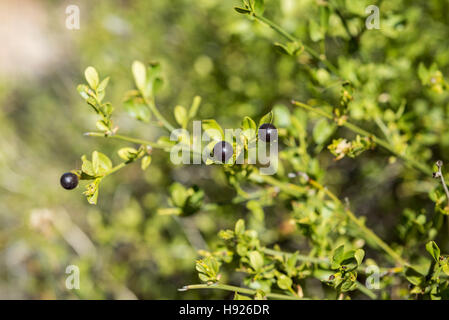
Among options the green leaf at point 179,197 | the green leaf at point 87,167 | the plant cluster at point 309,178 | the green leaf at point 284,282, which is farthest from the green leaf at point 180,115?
the green leaf at point 284,282

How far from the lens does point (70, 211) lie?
7.38 ft

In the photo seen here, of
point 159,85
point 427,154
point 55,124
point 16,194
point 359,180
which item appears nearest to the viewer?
point 159,85

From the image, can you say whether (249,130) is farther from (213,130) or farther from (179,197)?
(179,197)

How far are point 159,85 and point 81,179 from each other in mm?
328

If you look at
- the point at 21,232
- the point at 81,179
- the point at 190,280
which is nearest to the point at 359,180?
the point at 190,280

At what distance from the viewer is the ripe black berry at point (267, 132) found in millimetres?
670

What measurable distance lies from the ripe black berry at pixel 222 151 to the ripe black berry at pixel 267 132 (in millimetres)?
59

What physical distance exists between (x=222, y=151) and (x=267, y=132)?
83mm

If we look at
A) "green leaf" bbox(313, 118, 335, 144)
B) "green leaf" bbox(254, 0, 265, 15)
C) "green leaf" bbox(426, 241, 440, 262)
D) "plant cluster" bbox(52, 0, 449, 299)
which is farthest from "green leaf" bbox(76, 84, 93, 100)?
"green leaf" bbox(426, 241, 440, 262)

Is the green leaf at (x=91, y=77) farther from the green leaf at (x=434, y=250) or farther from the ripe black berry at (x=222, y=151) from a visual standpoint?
the green leaf at (x=434, y=250)

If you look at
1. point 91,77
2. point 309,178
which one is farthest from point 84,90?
point 309,178

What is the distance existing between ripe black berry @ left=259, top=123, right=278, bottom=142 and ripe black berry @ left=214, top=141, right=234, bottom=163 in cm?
6

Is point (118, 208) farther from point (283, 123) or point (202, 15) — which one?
point (283, 123)

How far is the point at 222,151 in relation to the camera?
65cm
